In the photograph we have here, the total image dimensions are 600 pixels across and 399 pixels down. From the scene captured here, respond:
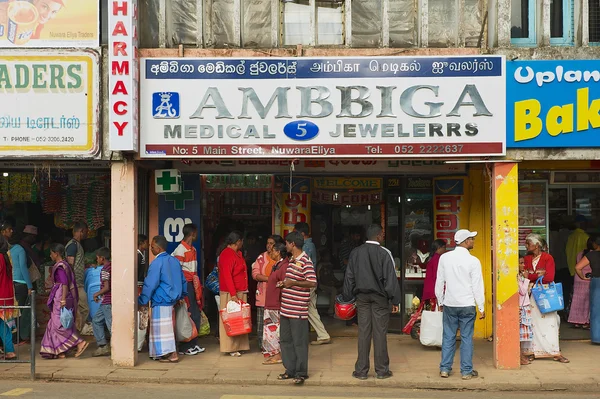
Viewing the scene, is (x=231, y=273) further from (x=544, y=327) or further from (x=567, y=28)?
(x=567, y=28)

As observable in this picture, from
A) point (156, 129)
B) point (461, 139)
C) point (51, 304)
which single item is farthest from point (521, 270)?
point (51, 304)

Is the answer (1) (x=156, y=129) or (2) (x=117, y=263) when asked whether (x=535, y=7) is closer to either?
(1) (x=156, y=129)

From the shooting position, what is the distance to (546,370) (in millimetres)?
10039

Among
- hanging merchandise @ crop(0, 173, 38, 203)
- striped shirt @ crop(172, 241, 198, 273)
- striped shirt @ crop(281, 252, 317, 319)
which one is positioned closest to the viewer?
striped shirt @ crop(281, 252, 317, 319)

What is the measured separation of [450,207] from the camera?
12516 millimetres

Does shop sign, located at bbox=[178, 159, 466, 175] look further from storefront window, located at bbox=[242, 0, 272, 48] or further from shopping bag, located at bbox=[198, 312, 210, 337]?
shopping bag, located at bbox=[198, 312, 210, 337]

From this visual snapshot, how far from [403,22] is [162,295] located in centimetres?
504

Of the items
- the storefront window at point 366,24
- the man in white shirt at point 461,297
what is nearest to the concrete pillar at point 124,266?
the storefront window at point 366,24

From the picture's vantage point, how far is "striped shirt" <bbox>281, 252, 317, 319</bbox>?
9312 millimetres

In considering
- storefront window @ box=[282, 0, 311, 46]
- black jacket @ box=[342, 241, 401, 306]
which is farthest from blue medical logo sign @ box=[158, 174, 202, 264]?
black jacket @ box=[342, 241, 401, 306]

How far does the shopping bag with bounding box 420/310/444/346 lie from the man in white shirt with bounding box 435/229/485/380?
132 centimetres

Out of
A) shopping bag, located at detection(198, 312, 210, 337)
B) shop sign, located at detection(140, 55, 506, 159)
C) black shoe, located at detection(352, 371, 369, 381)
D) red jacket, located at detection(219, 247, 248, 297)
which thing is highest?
shop sign, located at detection(140, 55, 506, 159)

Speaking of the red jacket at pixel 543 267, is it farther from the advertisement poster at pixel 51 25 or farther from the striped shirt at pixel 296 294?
the advertisement poster at pixel 51 25

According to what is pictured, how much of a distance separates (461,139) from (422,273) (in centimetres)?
318
